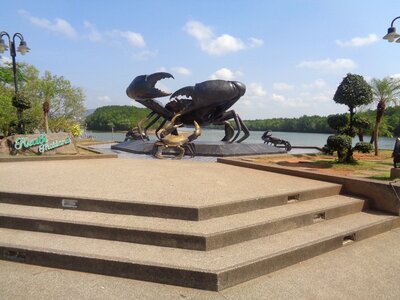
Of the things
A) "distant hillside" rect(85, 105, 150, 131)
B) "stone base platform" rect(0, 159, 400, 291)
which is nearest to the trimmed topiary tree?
"stone base platform" rect(0, 159, 400, 291)

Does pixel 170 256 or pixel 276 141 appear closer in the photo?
pixel 170 256

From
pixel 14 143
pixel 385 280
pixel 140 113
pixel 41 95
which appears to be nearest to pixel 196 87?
pixel 14 143

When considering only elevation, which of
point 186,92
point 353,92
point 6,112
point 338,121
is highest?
point 186,92

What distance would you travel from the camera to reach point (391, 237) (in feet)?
15.0

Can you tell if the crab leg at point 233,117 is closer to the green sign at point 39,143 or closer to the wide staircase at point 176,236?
the green sign at point 39,143

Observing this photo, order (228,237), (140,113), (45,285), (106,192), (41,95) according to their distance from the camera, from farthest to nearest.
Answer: (140,113) < (41,95) < (106,192) < (228,237) < (45,285)

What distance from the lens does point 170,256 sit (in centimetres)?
328

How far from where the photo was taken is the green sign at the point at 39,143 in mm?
10206

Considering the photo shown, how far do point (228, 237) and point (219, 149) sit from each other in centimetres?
938

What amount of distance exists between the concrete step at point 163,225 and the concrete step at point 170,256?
3.5 inches

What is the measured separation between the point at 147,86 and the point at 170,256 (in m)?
11.6

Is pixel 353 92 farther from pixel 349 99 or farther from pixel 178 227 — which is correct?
pixel 178 227

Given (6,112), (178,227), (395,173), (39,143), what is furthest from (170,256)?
(6,112)

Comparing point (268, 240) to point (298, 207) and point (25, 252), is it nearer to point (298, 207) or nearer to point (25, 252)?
point (298, 207)
